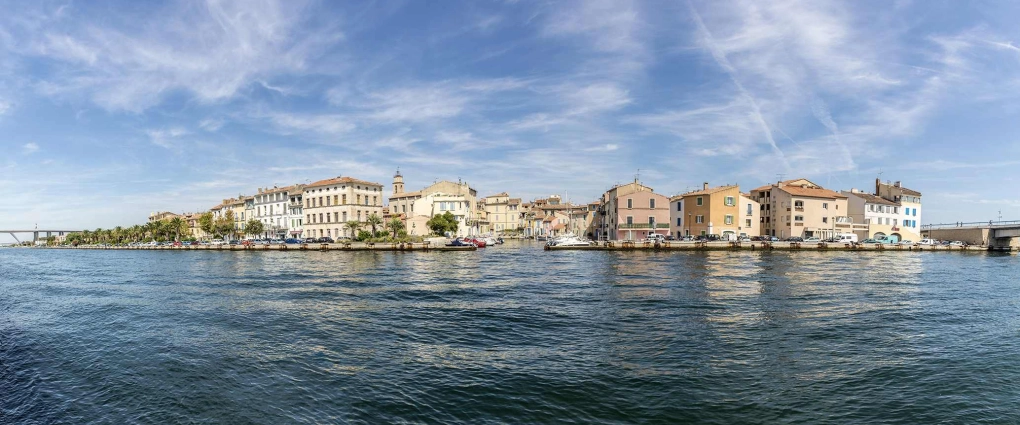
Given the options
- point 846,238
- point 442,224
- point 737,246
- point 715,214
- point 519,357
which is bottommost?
point 519,357

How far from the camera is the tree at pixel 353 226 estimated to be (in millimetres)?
89500

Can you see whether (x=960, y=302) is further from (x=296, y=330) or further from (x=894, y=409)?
(x=296, y=330)

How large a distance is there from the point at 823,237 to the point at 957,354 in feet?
256

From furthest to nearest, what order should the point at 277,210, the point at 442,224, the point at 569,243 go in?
1. the point at 277,210
2. the point at 442,224
3. the point at 569,243

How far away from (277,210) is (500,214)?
60.5m

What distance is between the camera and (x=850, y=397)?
11.0m

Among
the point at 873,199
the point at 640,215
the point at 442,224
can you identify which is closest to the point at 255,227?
the point at 442,224

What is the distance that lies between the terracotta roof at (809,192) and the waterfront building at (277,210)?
93.0 m

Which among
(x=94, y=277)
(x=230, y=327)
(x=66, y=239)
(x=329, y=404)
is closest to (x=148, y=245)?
(x=94, y=277)

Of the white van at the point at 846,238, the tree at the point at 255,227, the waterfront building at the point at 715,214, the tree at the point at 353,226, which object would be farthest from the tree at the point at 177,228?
the white van at the point at 846,238

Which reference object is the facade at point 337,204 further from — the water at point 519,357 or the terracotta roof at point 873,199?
the terracotta roof at point 873,199

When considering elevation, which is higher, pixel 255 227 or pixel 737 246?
pixel 255 227

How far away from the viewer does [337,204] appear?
9550cm

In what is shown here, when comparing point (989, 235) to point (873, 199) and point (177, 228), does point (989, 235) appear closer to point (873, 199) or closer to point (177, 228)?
point (873, 199)
